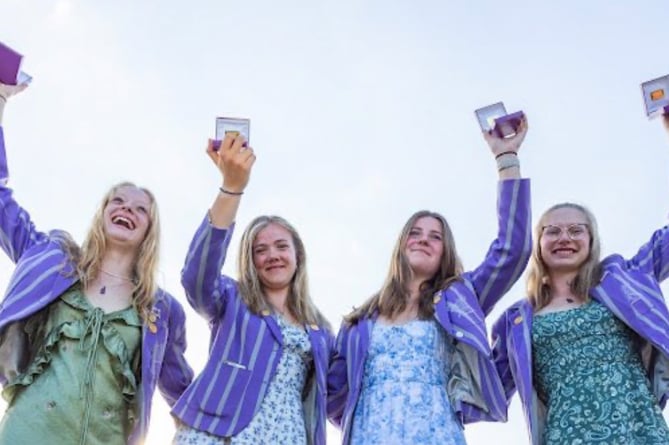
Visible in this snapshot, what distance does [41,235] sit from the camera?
594 cm

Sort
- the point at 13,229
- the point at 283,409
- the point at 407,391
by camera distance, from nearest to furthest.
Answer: the point at 407,391 < the point at 283,409 < the point at 13,229

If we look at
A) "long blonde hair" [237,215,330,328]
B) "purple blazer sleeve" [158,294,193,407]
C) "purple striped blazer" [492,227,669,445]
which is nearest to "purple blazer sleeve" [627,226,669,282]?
"purple striped blazer" [492,227,669,445]

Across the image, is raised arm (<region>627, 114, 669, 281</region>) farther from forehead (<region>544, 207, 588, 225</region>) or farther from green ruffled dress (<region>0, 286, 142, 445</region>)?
green ruffled dress (<region>0, 286, 142, 445</region>)

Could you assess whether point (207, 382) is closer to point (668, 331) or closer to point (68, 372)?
point (68, 372)

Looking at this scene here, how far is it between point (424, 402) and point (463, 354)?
51 cm

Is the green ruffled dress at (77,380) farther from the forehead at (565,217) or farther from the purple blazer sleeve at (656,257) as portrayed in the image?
the purple blazer sleeve at (656,257)

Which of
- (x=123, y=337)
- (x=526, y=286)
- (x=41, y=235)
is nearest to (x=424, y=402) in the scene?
(x=526, y=286)

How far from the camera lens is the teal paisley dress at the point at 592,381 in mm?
5317

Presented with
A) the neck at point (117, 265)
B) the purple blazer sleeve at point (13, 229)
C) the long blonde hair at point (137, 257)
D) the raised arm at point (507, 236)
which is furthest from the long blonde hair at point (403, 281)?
the purple blazer sleeve at point (13, 229)

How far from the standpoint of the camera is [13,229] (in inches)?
230

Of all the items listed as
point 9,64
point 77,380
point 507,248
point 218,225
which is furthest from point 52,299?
point 507,248

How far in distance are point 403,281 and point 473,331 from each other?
73 centimetres

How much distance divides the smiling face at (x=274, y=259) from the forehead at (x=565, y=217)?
1.85 meters

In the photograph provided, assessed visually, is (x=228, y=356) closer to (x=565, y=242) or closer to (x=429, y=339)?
(x=429, y=339)
